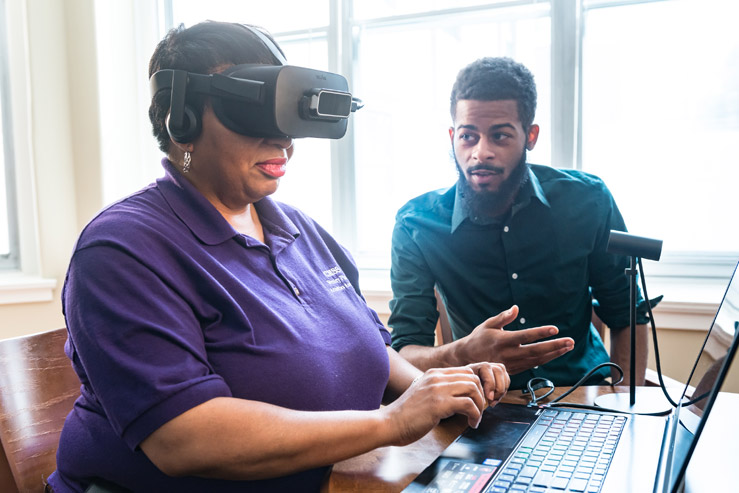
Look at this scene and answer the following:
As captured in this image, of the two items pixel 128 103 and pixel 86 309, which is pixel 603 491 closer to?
pixel 86 309

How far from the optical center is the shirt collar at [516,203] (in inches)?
72.3

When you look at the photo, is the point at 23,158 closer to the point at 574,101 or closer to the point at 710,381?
the point at 574,101

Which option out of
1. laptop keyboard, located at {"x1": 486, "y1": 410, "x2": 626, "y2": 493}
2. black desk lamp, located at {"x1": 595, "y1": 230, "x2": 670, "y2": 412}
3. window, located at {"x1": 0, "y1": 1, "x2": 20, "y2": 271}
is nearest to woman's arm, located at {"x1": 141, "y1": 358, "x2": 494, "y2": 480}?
laptop keyboard, located at {"x1": 486, "y1": 410, "x2": 626, "y2": 493}

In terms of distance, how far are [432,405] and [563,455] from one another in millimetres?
187

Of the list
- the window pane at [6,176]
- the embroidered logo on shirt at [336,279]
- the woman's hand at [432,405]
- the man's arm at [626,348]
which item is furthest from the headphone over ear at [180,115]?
the window pane at [6,176]

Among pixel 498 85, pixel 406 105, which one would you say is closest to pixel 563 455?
pixel 498 85

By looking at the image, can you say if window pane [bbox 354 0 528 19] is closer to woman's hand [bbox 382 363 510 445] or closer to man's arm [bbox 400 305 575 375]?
man's arm [bbox 400 305 575 375]

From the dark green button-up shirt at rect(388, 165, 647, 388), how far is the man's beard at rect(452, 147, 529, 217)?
20mm

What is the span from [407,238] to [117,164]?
208cm

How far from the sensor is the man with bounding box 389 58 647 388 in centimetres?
179

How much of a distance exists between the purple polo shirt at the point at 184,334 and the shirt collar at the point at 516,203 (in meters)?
0.76

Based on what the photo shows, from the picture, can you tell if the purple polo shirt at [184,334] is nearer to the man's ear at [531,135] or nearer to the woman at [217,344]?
the woman at [217,344]

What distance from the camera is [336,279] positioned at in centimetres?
123

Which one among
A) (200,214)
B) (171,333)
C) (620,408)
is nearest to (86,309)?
(171,333)
